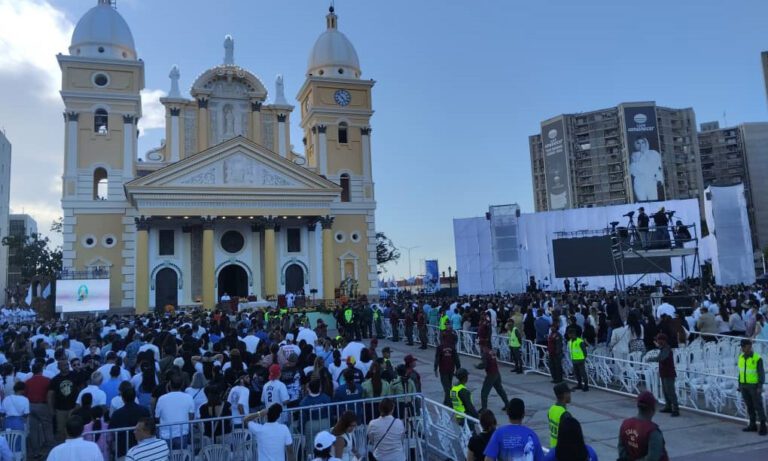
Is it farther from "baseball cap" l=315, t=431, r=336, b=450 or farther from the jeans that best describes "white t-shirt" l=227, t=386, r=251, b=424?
the jeans

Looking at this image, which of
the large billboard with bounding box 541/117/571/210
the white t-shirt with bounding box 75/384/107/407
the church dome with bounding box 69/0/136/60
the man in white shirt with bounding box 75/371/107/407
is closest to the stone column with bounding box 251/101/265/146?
the church dome with bounding box 69/0/136/60

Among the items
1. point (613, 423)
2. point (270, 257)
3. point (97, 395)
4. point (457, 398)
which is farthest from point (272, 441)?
point (270, 257)

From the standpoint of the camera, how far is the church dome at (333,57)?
142 feet

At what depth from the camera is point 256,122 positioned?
40344mm

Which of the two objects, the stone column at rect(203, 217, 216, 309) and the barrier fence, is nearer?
the barrier fence

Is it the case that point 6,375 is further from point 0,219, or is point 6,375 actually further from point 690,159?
point 690,159

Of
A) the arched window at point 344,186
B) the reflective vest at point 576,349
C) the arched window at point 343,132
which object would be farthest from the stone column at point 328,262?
the reflective vest at point 576,349

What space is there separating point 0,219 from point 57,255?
1426cm

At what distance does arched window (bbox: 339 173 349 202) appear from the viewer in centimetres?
4138

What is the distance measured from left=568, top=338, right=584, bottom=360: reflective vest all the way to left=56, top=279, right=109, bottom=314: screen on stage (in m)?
26.7

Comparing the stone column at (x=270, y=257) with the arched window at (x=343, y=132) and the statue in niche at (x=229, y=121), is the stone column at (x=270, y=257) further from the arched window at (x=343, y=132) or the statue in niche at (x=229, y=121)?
the arched window at (x=343, y=132)

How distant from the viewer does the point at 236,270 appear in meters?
37.3

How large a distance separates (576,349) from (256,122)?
32.4 m

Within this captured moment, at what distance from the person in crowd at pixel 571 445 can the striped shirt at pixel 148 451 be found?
12.3 ft
